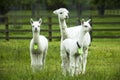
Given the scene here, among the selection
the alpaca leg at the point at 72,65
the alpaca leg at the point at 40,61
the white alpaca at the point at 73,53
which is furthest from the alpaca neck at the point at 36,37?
the alpaca leg at the point at 72,65

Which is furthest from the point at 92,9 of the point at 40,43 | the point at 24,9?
the point at 40,43

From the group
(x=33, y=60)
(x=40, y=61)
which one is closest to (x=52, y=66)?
(x=40, y=61)

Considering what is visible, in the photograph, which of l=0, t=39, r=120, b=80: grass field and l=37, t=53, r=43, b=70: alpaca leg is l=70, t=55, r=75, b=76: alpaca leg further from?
→ l=37, t=53, r=43, b=70: alpaca leg

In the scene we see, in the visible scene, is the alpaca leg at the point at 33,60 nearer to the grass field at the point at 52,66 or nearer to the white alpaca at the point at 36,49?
the white alpaca at the point at 36,49

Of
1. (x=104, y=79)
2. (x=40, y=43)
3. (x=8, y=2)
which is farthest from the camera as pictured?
(x=8, y=2)

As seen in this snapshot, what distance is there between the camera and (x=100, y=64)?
49.1 ft

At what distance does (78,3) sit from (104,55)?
40.7 metres

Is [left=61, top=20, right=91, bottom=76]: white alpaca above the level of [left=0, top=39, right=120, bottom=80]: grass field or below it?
above

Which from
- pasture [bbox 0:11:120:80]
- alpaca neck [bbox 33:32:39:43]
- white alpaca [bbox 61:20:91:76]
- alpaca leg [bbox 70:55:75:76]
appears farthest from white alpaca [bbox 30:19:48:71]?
alpaca leg [bbox 70:55:75:76]

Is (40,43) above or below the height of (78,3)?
below

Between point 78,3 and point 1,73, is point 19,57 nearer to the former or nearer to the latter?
point 1,73

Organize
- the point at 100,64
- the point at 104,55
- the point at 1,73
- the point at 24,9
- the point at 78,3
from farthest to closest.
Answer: the point at 24,9
the point at 78,3
the point at 104,55
the point at 100,64
the point at 1,73

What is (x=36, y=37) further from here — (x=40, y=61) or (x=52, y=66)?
(x=52, y=66)

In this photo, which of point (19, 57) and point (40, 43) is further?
point (19, 57)
